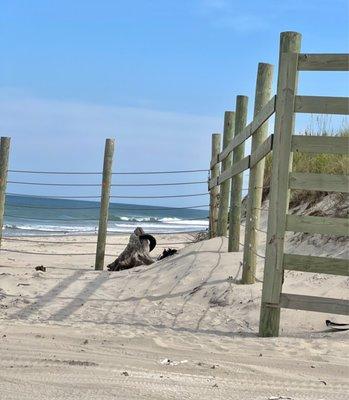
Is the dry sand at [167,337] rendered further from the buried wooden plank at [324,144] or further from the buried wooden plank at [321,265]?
the buried wooden plank at [324,144]

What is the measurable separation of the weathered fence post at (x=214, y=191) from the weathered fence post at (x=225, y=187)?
16.9 inches

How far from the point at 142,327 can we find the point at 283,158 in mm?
1760

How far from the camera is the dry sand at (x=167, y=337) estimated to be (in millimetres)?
2941

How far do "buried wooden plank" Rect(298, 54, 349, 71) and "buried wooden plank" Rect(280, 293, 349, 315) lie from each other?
1.68 metres

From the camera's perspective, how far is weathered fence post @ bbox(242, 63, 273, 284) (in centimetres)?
576

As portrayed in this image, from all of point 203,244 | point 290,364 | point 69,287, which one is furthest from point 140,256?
point 290,364

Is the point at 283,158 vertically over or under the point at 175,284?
over

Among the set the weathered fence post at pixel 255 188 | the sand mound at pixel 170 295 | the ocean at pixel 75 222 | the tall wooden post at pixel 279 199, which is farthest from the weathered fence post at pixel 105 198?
the tall wooden post at pixel 279 199

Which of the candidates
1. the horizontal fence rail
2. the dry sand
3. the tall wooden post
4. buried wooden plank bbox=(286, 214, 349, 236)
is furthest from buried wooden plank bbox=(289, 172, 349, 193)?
the dry sand

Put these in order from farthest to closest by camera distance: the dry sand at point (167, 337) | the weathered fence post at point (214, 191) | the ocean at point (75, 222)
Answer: the ocean at point (75, 222)
the weathered fence post at point (214, 191)
the dry sand at point (167, 337)

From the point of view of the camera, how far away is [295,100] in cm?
434

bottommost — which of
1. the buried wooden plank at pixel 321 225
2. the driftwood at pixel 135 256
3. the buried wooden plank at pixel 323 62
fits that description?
the driftwood at pixel 135 256

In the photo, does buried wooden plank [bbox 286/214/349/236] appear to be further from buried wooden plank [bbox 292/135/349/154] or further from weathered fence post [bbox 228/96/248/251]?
weathered fence post [bbox 228/96/248/251]

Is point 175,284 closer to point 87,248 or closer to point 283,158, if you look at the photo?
point 283,158
